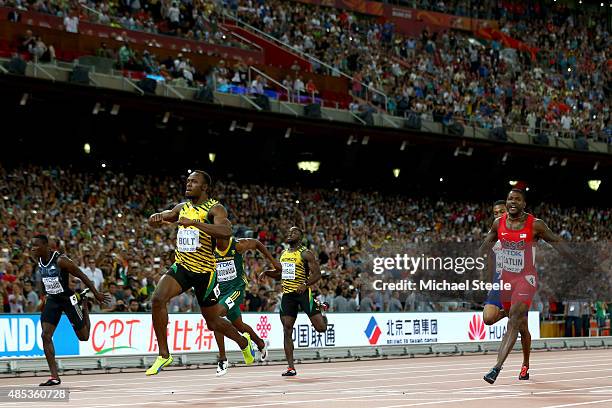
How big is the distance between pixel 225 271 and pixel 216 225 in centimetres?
385

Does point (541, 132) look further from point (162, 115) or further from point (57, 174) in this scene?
point (57, 174)

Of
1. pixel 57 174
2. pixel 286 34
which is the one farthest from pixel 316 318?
pixel 286 34

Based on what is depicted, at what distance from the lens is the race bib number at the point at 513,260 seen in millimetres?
13875

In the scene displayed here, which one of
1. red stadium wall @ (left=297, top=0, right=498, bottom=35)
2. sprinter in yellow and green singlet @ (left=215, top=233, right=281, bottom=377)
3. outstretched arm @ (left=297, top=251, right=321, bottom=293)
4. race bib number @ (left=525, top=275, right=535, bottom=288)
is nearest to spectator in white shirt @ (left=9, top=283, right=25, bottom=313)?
sprinter in yellow and green singlet @ (left=215, top=233, right=281, bottom=377)

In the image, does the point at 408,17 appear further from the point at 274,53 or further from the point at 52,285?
the point at 52,285

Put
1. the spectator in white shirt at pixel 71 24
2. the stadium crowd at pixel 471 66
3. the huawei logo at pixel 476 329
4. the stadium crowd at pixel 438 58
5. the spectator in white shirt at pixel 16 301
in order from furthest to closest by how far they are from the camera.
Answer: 1. the stadium crowd at pixel 471 66
2. the stadium crowd at pixel 438 58
3. the spectator in white shirt at pixel 71 24
4. the huawei logo at pixel 476 329
5. the spectator in white shirt at pixel 16 301

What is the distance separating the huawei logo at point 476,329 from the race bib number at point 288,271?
39.0ft

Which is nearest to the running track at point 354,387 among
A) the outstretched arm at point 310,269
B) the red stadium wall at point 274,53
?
the outstretched arm at point 310,269

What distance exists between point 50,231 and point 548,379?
14958 mm

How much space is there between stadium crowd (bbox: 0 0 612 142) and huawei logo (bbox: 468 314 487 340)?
35.7ft

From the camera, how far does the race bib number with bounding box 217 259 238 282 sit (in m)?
16.4

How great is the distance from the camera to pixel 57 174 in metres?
31.5

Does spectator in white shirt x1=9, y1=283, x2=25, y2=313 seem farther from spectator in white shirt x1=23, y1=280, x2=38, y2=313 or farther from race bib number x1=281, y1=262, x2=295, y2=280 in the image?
race bib number x1=281, y1=262, x2=295, y2=280

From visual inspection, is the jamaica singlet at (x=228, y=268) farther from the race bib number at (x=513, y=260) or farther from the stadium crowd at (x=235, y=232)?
the race bib number at (x=513, y=260)
